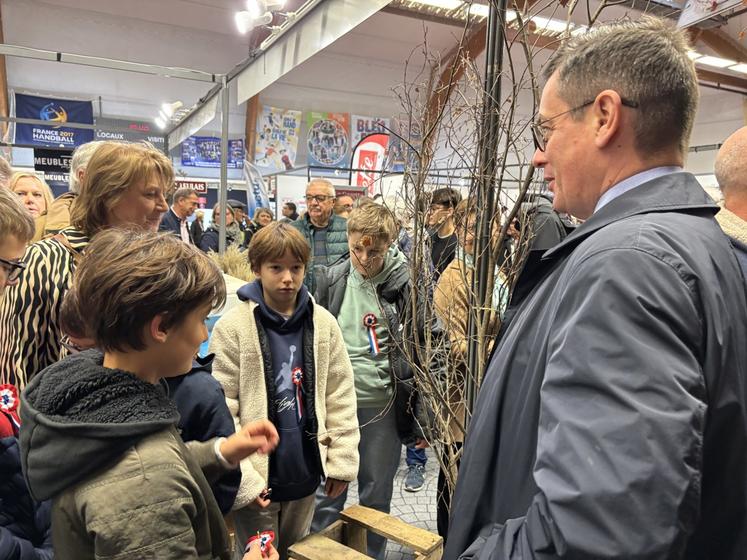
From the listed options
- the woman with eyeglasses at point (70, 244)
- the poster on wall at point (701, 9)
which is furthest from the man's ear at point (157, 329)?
the poster on wall at point (701, 9)

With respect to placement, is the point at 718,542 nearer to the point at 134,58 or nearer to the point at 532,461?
the point at 532,461

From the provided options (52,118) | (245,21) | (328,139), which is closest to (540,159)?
(245,21)

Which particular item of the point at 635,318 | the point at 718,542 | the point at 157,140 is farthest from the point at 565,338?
the point at 157,140

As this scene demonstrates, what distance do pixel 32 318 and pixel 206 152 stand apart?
11424mm

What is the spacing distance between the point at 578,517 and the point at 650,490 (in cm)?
8

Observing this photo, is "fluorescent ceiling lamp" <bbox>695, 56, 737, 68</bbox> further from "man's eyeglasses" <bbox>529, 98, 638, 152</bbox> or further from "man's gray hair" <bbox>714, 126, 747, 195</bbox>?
"man's eyeglasses" <bbox>529, 98, 638, 152</bbox>

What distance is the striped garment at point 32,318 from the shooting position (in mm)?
1504

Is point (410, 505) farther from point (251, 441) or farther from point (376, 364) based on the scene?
point (251, 441)

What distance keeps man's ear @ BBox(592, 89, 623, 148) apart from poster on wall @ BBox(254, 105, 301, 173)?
1249 cm

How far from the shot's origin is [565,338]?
672 mm

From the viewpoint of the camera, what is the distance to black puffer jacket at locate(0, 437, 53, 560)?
1.13 meters

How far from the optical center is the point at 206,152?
1216 centimetres

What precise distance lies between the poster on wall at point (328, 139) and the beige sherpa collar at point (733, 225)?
12097mm

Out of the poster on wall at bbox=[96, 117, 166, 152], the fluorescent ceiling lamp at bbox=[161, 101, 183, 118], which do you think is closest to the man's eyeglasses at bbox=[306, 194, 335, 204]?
the poster on wall at bbox=[96, 117, 166, 152]
